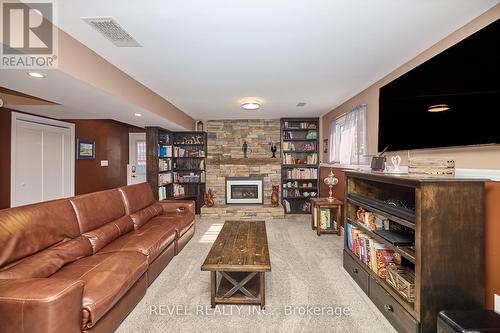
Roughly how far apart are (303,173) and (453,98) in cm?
400

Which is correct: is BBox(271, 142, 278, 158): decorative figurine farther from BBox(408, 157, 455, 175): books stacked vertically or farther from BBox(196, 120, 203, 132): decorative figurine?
BBox(408, 157, 455, 175): books stacked vertically

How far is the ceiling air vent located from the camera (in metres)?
1.74

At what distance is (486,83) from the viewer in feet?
5.13

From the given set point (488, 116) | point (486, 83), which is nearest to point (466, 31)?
point (486, 83)

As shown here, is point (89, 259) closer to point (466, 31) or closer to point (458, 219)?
point (458, 219)

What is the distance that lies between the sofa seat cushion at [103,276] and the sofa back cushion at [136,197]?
43.2 inches

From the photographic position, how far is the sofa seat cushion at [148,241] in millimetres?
2305

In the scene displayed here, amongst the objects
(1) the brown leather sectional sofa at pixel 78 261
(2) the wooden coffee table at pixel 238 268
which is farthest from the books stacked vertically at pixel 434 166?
(1) the brown leather sectional sofa at pixel 78 261

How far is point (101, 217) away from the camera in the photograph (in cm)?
260

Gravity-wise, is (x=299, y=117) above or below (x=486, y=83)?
above

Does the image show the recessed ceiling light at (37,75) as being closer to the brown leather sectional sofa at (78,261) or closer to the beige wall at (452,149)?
the brown leather sectional sofa at (78,261)

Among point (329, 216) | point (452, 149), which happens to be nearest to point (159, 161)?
point (329, 216)

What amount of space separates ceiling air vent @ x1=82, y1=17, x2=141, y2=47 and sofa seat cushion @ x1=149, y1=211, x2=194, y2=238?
2266 millimetres

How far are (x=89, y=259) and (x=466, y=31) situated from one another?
3.81m
